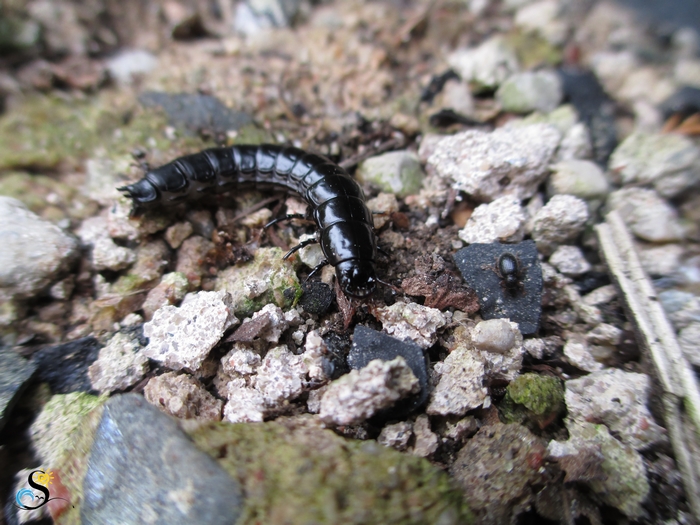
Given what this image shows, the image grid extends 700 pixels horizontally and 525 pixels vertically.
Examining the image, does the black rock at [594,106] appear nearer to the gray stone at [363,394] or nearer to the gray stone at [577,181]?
the gray stone at [577,181]

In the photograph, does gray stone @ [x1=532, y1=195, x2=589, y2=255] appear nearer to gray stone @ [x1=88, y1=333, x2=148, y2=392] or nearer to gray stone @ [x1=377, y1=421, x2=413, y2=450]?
gray stone @ [x1=377, y1=421, x2=413, y2=450]

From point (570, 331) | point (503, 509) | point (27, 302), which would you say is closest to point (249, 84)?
point (27, 302)

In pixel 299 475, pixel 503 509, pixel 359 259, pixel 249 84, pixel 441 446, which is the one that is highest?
pixel 249 84

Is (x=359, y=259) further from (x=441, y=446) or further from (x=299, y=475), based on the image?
(x=299, y=475)

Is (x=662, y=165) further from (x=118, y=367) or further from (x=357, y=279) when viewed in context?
(x=118, y=367)

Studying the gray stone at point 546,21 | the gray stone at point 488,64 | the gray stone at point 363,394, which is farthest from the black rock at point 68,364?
the gray stone at point 546,21

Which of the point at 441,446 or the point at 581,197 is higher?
the point at 581,197
